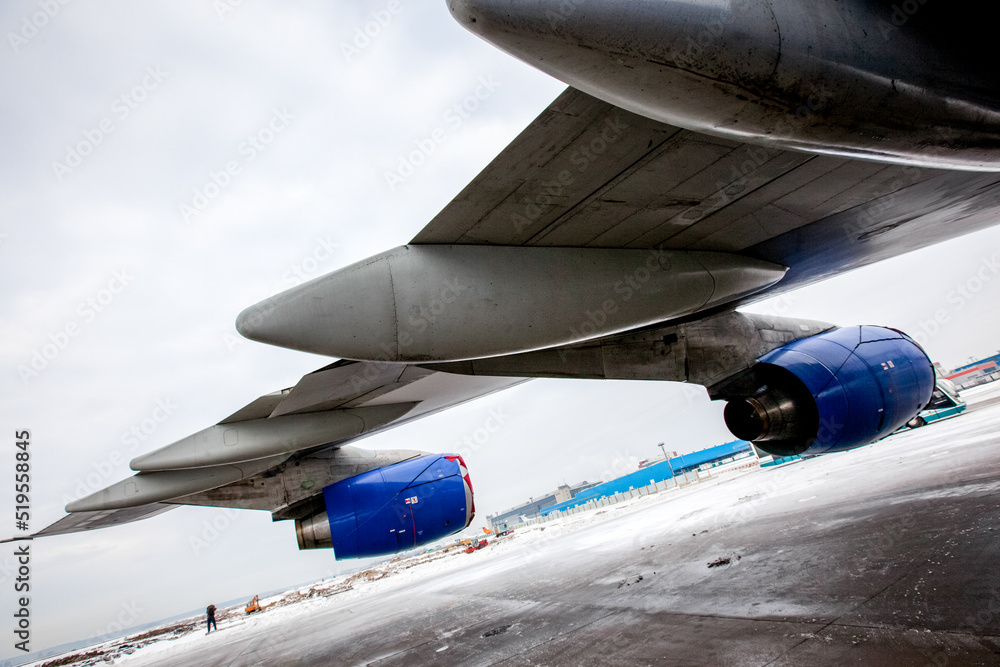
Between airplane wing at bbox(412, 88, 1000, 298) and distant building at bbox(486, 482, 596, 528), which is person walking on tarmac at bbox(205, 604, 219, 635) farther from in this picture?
distant building at bbox(486, 482, 596, 528)

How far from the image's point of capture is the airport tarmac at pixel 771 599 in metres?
2.62

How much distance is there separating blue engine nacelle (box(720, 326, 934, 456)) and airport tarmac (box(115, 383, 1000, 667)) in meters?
0.96

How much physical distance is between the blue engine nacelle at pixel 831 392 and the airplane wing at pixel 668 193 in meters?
1.89

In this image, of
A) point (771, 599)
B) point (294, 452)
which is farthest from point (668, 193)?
point (294, 452)

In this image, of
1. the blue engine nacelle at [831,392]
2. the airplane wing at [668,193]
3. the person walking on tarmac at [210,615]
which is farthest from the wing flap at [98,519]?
the person walking on tarmac at [210,615]

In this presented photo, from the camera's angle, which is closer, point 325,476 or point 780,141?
point 780,141

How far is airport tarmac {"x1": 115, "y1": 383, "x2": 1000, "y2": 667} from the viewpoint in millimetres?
2615

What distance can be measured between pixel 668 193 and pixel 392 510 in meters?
5.96

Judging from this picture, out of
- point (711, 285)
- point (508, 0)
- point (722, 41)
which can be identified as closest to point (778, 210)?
point (711, 285)

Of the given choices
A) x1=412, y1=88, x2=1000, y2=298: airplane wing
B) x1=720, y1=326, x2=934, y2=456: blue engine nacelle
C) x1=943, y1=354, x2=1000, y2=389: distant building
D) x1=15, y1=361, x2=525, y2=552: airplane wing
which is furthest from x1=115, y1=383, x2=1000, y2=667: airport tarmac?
x1=943, y1=354, x2=1000, y2=389: distant building

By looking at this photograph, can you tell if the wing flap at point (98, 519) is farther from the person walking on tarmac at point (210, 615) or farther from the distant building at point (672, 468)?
the distant building at point (672, 468)

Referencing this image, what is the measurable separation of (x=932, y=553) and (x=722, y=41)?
418cm

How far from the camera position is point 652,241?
3365mm

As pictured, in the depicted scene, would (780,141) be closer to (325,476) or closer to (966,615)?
(966,615)
